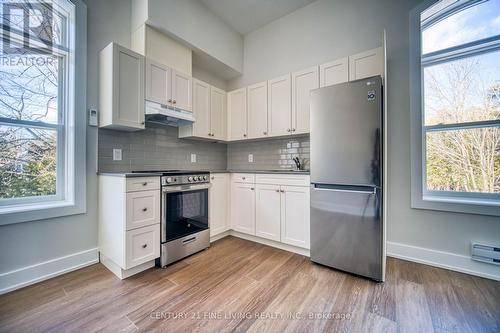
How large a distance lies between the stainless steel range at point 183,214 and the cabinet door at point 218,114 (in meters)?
0.86

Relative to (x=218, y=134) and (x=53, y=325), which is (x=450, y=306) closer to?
(x=53, y=325)

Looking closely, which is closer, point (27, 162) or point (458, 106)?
point (27, 162)

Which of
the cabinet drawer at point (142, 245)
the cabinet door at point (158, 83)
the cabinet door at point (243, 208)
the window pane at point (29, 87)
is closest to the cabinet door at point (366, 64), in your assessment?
the cabinet door at point (243, 208)

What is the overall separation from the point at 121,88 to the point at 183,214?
1459mm

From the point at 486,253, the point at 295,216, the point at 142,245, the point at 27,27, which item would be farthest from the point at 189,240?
the point at 486,253

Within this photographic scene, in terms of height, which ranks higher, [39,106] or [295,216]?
[39,106]

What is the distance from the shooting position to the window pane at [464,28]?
2.04 m

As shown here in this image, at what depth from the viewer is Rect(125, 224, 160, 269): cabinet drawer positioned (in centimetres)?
184

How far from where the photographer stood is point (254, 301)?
1.55 m

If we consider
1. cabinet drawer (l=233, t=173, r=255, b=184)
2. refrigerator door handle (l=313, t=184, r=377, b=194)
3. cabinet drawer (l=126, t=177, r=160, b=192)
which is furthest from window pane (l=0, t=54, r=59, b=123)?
refrigerator door handle (l=313, t=184, r=377, b=194)

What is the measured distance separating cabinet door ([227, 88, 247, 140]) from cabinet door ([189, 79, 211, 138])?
423 mm

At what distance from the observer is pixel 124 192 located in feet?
5.97

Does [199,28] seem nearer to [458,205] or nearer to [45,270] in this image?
[45,270]

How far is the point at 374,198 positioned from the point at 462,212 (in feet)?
3.35
